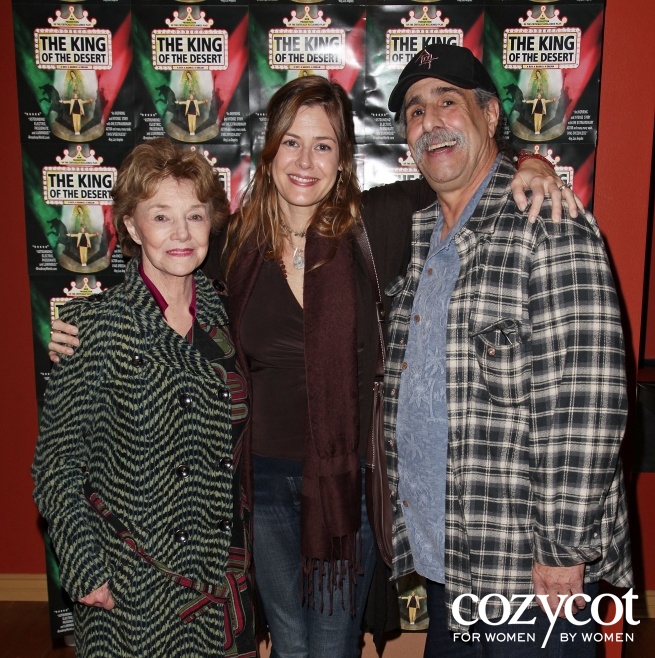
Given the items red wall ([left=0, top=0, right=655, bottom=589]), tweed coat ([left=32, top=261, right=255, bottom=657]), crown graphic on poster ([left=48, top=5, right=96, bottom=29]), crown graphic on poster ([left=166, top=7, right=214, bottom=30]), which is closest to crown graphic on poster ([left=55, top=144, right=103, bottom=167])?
red wall ([left=0, top=0, right=655, bottom=589])

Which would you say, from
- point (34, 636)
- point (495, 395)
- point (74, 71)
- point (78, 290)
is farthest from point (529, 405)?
point (34, 636)

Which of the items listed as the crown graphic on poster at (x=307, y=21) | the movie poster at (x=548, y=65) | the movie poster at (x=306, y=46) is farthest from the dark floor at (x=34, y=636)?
the crown graphic on poster at (x=307, y=21)

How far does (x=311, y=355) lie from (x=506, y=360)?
620 millimetres

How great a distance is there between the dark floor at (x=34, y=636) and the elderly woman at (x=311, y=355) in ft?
4.79

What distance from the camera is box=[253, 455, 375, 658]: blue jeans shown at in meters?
2.00

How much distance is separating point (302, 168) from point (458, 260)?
56 centimetres

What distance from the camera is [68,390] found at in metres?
1.66

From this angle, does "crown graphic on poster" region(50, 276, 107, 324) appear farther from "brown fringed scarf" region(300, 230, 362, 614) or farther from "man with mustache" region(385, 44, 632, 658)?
"man with mustache" region(385, 44, 632, 658)

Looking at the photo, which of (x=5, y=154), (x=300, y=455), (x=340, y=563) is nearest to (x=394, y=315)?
(x=300, y=455)

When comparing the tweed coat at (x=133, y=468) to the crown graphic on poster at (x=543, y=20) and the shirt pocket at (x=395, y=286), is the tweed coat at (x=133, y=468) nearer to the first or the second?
the shirt pocket at (x=395, y=286)

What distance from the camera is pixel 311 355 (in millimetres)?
1946

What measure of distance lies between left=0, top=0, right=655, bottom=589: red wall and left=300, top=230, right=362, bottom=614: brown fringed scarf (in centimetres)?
133

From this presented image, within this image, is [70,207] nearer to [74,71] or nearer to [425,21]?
[74,71]

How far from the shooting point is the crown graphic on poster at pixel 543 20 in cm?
257
